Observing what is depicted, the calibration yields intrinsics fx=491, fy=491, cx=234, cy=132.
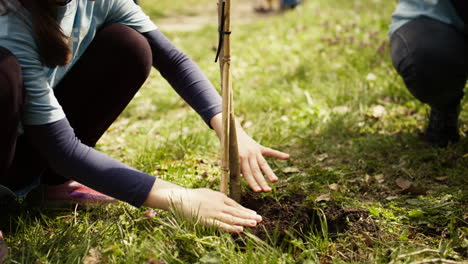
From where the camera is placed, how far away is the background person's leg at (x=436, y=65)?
7.47ft

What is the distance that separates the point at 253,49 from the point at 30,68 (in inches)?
129

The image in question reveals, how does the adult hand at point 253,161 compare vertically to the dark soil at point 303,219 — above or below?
above

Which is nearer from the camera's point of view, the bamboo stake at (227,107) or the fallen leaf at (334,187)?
the bamboo stake at (227,107)

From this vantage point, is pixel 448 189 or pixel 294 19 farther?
pixel 294 19

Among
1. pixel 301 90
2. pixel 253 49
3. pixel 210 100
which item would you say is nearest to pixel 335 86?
pixel 301 90

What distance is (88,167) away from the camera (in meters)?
1.54

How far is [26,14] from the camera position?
1453 mm

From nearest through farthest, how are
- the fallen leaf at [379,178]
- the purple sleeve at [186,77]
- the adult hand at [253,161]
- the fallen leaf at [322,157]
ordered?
the adult hand at [253,161]
the purple sleeve at [186,77]
the fallen leaf at [379,178]
the fallen leaf at [322,157]

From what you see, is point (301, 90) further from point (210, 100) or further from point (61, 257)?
point (61, 257)

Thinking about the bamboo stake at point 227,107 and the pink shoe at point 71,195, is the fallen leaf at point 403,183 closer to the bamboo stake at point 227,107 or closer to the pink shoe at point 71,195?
the bamboo stake at point 227,107

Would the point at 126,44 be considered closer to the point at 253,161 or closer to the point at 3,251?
A: the point at 253,161

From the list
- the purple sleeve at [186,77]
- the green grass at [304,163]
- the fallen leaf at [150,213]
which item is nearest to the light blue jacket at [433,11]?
the green grass at [304,163]

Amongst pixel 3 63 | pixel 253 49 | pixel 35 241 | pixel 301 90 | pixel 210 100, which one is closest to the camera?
pixel 3 63

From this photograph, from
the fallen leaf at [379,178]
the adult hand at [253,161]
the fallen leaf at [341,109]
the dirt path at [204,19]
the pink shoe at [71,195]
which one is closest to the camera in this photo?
the adult hand at [253,161]
